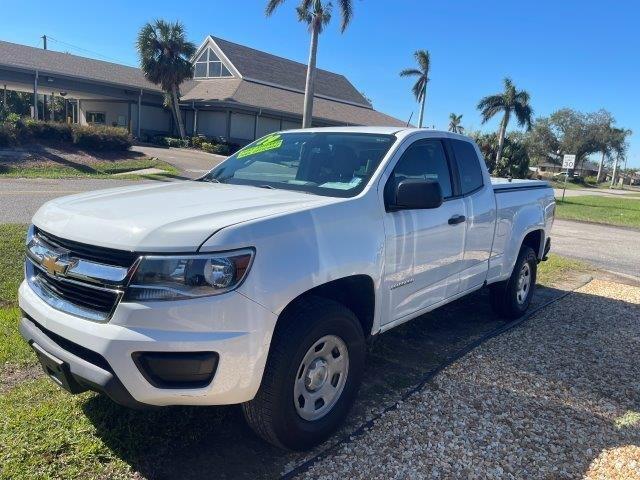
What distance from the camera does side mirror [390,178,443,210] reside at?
3.38 metres

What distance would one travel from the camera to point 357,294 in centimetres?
346

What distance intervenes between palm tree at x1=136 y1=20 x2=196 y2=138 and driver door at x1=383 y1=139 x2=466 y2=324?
1208 inches

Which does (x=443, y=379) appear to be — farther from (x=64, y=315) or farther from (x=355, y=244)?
(x=64, y=315)

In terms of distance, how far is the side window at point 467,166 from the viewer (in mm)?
4664

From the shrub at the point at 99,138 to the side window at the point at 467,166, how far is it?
72.2ft

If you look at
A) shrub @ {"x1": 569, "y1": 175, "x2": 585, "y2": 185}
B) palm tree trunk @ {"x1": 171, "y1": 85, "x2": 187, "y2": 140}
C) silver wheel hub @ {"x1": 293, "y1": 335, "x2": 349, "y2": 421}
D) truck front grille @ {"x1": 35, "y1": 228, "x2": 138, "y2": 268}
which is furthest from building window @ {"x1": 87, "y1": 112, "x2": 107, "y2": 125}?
shrub @ {"x1": 569, "y1": 175, "x2": 585, "y2": 185}

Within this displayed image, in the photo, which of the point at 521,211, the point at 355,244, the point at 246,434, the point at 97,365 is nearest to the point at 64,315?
the point at 97,365

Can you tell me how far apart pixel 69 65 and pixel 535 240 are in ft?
109

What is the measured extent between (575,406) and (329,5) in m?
25.1

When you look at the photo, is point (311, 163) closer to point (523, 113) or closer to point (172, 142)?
point (172, 142)

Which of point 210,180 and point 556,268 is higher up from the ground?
point 210,180

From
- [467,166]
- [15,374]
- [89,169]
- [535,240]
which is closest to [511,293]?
[535,240]

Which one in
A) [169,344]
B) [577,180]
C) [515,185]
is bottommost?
[169,344]

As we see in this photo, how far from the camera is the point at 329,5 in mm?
25578
